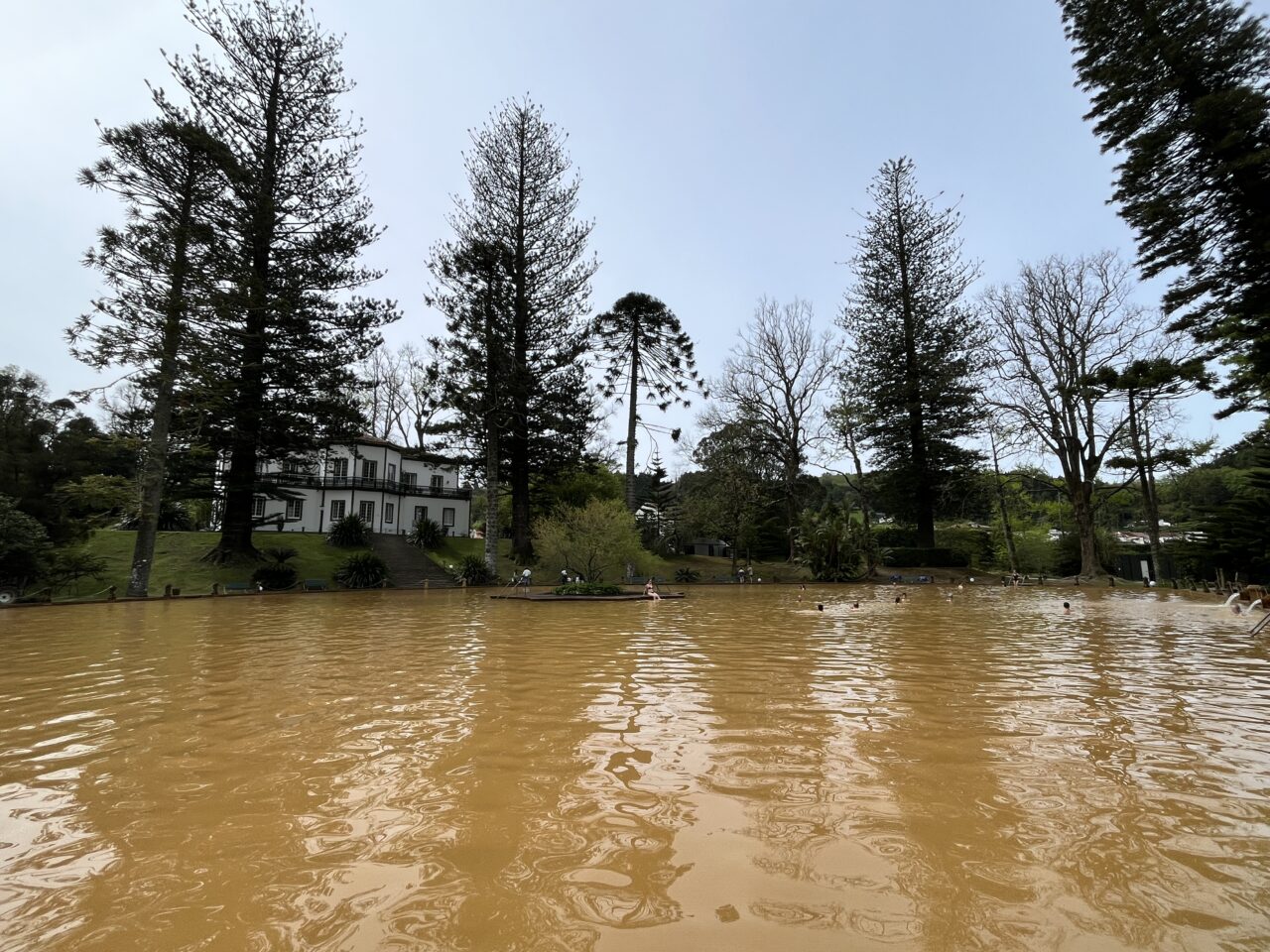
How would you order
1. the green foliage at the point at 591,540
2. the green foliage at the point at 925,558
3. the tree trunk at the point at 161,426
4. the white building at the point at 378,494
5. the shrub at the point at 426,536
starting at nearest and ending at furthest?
1. the tree trunk at the point at 161,426
2. the green foliage at the point at 591,540
3. the shrub at the point at 426,536
4. the green foliage at the point at 925,558
5. the white building at the point at 378,494

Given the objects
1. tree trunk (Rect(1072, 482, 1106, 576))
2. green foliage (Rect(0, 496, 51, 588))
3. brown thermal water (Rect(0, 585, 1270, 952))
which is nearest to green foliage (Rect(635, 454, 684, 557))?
tree trunk (Rect(1072, 482, 1106, 576))

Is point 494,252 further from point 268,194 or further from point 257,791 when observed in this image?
point 257,791

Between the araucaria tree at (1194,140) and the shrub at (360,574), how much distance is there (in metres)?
28.5

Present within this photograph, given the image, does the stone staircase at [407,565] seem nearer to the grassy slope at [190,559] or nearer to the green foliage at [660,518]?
the grassy slope at [190,559]

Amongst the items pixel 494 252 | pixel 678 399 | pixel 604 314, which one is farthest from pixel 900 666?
pixel 604 314

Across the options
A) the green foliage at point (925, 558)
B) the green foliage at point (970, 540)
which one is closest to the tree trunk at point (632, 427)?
the green foliage at point (925, 558)

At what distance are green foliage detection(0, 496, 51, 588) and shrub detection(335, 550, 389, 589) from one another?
8.53 meters

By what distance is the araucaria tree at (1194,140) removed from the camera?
16.3m

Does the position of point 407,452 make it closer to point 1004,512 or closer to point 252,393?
point 252,393

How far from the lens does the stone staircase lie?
25.1 metres

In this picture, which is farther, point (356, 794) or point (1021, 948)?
point (356, 794)

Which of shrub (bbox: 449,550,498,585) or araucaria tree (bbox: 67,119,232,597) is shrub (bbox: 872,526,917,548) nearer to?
shrub (bbox: 449,550,498,585)

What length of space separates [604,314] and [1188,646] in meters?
31.2

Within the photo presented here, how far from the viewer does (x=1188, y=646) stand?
8.30 metres
